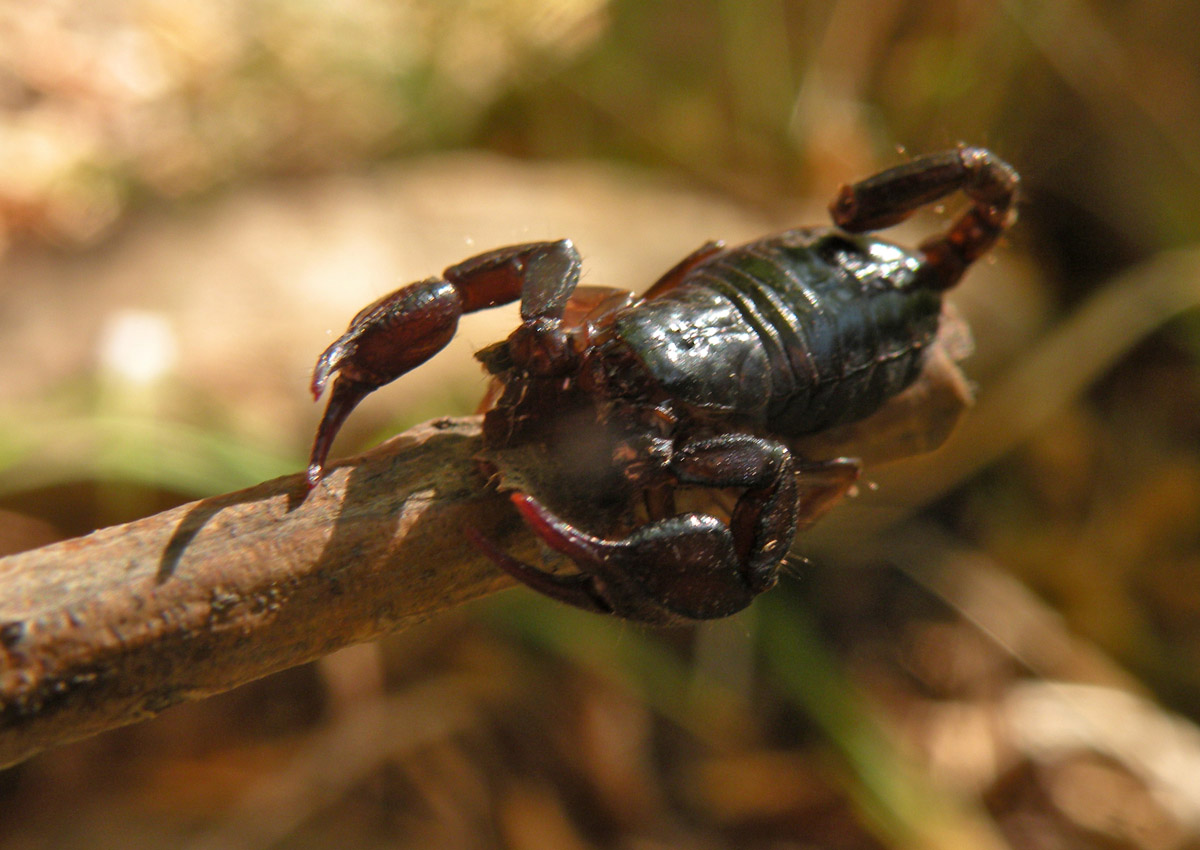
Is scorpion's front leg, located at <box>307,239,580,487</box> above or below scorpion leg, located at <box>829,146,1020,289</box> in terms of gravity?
above

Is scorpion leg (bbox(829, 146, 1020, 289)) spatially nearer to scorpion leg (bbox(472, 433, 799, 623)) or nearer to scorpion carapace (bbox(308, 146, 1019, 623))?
scorpion carapace (bbox(308, 146, 1019, 623))

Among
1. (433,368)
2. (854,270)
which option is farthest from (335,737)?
(854,270)

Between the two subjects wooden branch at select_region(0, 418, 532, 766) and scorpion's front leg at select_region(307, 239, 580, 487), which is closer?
wooden branch at select_region(0, 418, 532, 766)

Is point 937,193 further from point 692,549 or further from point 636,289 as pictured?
point 636,289

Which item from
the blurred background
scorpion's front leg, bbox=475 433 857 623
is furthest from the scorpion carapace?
the blurred background

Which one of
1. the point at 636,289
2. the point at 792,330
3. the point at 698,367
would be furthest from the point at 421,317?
the point at 636,289

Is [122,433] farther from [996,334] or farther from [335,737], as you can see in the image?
[996,334]
